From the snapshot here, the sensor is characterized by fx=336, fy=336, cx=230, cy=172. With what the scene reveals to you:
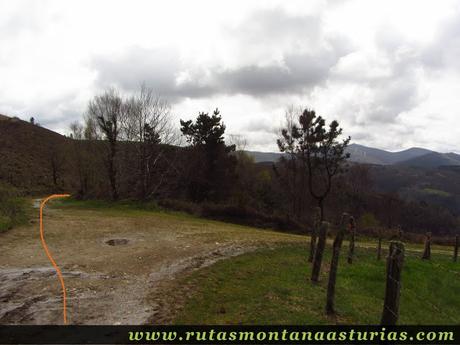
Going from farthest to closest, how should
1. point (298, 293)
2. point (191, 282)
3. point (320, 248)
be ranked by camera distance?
1. point (320, 248)
2. point (191, 282)
3. point (298, 293)

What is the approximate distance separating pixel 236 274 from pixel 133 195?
23.6 meters

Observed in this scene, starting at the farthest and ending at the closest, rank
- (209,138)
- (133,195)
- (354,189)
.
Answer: (354,189) → (209,138) → (133,195)

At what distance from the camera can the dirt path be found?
7602 millimetres

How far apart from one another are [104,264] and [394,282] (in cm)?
889

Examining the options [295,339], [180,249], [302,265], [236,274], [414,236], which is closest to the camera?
[295,339]

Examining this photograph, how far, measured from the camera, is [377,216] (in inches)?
3000

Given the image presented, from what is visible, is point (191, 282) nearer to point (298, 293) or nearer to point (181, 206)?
point (298, 293)

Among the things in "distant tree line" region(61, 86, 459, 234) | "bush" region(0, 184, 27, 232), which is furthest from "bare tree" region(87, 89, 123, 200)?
"bush" region(0, 184, 27, 232)

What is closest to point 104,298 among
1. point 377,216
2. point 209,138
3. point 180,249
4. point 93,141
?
point 180,249

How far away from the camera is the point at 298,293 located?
30.2 ft

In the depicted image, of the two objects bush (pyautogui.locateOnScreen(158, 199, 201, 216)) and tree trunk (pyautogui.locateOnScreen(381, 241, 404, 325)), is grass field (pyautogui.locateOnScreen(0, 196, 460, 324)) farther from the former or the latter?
bush (pyautogui.locateOnScreen(158, 199, 201, 216))

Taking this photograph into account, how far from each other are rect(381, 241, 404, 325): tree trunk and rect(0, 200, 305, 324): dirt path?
451 centimetres

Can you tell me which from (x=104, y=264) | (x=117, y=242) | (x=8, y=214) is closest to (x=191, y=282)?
(x=104, y=264)

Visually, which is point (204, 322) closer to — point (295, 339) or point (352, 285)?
point (295, 339)
